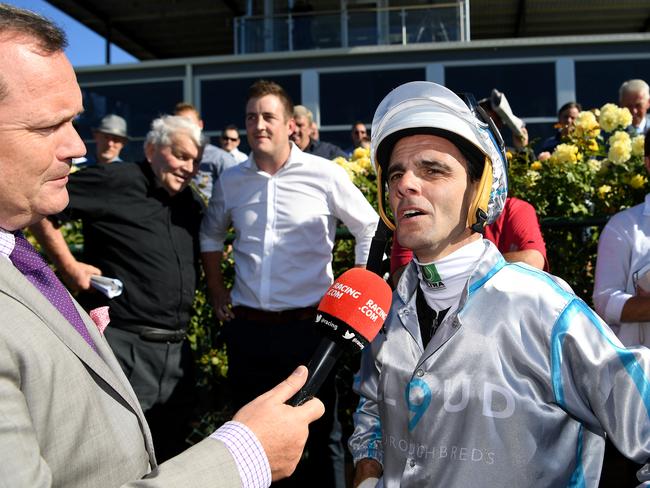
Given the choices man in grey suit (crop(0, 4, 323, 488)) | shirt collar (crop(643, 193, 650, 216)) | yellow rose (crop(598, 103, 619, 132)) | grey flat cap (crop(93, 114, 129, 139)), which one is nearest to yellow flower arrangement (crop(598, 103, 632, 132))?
yellow rose (crop(598, 103, 619, 132))

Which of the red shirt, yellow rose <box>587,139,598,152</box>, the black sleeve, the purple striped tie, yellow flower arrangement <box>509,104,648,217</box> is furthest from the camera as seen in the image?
yellow rose <box>587,139,598,152</box>

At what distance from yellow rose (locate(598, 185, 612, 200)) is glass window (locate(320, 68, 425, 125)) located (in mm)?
12127

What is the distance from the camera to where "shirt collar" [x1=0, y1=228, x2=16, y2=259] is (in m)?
1.57

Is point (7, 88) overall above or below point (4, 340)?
above

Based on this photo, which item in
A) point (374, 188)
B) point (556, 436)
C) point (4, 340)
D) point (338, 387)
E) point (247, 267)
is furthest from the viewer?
point (374, 188)

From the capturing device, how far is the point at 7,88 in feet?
5.05

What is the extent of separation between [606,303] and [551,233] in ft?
3.37

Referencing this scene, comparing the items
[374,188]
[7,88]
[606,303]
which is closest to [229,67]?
[374,188]

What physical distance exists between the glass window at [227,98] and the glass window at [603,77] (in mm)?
6637

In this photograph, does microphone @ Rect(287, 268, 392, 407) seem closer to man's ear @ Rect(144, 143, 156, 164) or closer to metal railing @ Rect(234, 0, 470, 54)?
man's ear @ Rect(144, 143, 156, 164)

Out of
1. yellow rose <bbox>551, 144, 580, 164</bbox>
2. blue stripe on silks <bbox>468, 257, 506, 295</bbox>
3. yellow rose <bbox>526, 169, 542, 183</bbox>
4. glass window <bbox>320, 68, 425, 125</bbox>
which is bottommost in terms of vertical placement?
blue stripe on silks <bbox>468, 257, 506, 295</bbox>

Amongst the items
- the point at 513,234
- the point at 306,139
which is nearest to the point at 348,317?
the point at 513,234

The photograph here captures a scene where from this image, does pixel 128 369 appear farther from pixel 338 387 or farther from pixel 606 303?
pixel 606 303

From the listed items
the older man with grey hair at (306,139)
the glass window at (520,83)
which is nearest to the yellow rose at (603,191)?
the older man with grey hair at (306,139)
